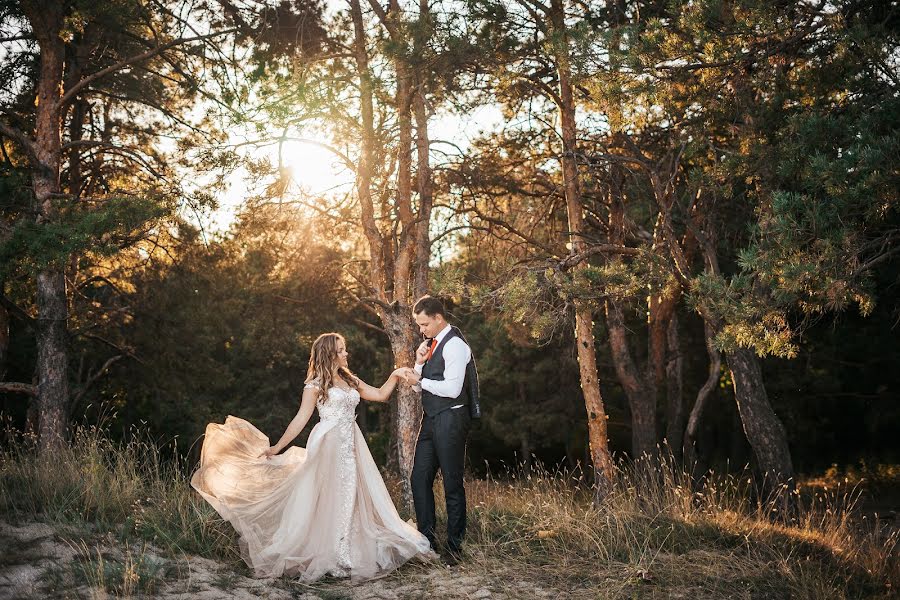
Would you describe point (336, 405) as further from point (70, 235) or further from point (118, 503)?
point (70, 235)

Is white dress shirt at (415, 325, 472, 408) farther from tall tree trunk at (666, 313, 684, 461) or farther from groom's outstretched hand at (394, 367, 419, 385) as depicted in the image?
tall tree trunk at (666, 313, 684, 461)

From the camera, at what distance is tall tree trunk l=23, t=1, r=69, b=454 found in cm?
1245

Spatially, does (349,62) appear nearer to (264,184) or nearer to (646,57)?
(264,184)

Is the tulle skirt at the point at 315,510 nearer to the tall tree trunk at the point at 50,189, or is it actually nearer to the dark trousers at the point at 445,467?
the dark trousers at the point at 445,467

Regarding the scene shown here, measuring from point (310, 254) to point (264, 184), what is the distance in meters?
4.36

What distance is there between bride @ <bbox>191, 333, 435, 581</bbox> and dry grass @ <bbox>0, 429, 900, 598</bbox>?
12.9 inches

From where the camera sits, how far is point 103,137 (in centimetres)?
1559

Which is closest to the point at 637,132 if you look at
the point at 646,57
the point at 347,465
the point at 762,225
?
the point at 646,57

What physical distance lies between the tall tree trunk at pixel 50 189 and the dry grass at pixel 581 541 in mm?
5612

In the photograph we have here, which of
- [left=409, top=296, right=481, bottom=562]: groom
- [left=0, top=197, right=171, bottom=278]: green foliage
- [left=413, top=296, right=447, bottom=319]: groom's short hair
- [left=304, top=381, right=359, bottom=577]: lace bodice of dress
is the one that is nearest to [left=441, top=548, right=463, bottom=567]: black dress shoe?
[left=409, top=296, right=481, bottom=562]: groom

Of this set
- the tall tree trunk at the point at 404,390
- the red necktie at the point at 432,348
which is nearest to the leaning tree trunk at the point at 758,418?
the tall tree trunk at the point at 404,390

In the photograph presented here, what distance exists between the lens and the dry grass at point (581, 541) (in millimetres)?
5672

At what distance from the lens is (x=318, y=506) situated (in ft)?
20.4

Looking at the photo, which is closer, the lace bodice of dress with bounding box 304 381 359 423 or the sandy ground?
the sandy ground
